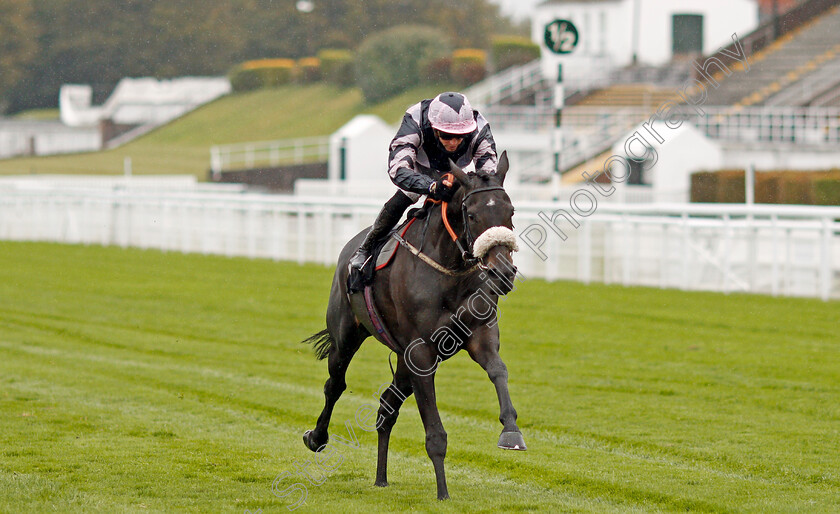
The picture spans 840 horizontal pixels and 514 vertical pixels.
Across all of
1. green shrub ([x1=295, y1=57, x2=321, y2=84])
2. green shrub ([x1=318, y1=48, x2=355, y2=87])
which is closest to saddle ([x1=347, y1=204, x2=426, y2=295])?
green shrub ([x1=318, y1=48, x2=355, y2=87])

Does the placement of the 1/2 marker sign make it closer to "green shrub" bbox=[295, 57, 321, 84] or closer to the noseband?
the noseband

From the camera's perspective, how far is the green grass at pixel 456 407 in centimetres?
555

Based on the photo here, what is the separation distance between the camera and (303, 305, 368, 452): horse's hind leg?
19.9 feet

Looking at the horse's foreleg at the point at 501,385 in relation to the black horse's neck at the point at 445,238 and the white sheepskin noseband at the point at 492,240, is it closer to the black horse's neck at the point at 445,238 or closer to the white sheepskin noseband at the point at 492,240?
the black horse's neck at the point at 445,238

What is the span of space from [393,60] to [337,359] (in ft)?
149

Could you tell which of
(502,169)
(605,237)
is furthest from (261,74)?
(502,169)

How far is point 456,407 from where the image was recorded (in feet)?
25.7

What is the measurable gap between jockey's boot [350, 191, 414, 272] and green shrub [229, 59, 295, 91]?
49.9 meters

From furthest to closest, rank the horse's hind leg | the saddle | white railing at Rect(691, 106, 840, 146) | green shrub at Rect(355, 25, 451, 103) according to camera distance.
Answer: green shrub at Rect(355, 25, 451, 103) → white railing at Rect(691, 106, 840, 146) → the horse's hind leg → the saddle

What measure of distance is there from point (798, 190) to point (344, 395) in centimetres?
1295

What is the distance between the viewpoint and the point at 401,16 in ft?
197

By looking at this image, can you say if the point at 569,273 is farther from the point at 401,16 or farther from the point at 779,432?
the point at 401,16

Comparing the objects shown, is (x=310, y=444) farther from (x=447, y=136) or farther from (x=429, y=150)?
(x=447, y=136)

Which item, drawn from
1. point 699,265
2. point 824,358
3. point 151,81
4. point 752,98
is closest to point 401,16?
point 151,81
